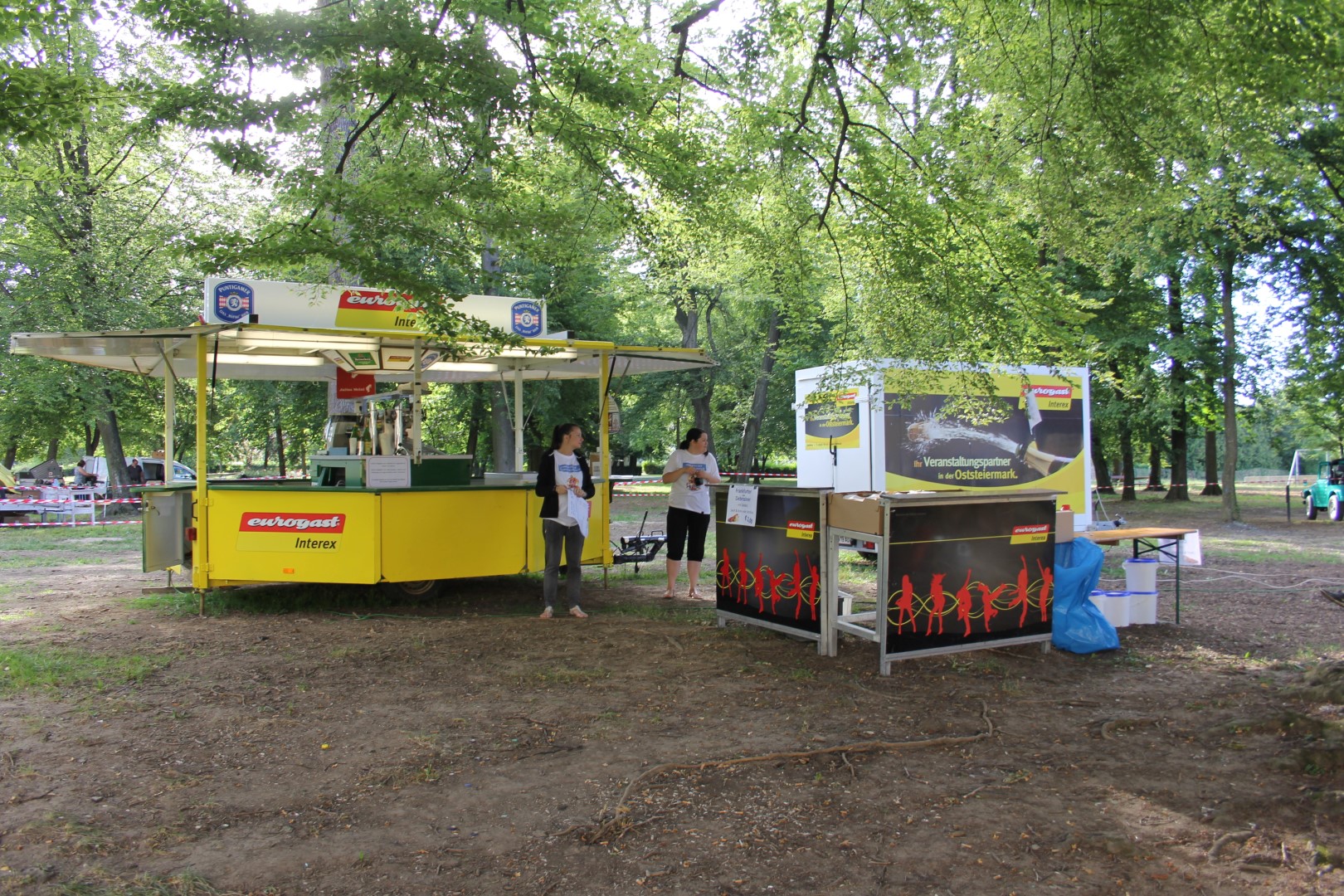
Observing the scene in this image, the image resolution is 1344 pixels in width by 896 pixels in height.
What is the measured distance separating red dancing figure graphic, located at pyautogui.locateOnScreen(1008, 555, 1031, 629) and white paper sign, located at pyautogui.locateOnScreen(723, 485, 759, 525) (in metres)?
1.99

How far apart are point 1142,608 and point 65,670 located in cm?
840

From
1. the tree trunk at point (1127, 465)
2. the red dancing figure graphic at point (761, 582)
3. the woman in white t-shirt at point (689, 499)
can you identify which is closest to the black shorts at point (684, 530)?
the woman in white t-shirt at point (689, 499)

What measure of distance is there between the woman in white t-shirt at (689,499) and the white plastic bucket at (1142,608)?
3.83 metres

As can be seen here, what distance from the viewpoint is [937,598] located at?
20.5 feet

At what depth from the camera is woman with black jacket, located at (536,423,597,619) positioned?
7965mm

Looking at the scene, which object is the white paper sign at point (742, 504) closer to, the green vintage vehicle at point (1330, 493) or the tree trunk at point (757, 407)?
the green vintage vehicle at point (1330, 493)

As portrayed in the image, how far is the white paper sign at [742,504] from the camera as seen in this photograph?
23.6 feet

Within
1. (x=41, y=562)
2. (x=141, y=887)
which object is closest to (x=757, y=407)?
(x=41, y=562)

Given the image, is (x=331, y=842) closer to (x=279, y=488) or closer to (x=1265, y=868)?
(x=1265, y=868)

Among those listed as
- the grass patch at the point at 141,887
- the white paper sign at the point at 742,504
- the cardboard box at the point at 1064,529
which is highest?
the white paper sign at the point at 742,504

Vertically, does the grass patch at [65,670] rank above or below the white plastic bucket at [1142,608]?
below

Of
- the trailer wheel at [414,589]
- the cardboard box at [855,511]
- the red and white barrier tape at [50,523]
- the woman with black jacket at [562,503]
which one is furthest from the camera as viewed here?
the red and white barrier tape at [50,523]

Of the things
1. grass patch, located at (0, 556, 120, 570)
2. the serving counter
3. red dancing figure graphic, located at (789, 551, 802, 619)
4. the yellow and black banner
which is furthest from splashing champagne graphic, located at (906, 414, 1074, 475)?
grass patch, located at (0, 556, 120, 570)

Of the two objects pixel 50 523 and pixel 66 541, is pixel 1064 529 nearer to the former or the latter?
pixel 66 541
